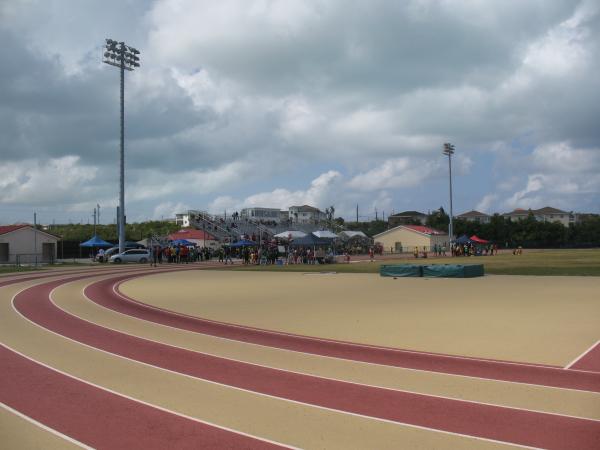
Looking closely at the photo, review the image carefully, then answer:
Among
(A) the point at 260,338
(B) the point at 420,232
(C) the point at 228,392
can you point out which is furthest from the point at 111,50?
(B) the point at 420,232

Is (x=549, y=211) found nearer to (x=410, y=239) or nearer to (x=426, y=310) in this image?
(x=410, y=239)

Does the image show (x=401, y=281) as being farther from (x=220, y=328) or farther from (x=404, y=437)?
(x=404, y=437)

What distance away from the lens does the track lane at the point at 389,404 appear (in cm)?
544

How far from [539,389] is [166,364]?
5.47 meters

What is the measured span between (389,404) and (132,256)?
43817 millimetres

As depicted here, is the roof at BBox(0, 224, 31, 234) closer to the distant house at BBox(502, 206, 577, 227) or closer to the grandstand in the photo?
the grandstand

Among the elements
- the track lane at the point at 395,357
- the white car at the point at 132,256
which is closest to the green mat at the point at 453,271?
the track lane at the point at 395,357

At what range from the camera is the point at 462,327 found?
12031 millimetres

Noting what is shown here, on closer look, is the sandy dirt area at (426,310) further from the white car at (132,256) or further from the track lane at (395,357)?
the white car at (132,256)

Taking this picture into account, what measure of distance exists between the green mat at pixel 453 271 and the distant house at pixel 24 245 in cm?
3406

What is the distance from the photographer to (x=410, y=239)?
82.1 meters

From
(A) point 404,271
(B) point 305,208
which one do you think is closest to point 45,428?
(A) point 404,271

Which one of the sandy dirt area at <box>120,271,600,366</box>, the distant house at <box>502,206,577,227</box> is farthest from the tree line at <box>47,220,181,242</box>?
the distant house at <box>502,206,577,227</box>

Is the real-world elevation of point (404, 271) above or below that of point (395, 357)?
above
